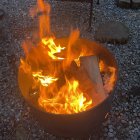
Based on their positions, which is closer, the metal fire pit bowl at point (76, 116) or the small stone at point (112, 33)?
the metal fire pit bowl at point (76, 116)

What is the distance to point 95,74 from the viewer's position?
408 cm

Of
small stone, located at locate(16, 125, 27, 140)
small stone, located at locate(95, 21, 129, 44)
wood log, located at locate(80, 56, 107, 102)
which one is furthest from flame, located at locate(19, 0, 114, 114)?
small stone, located at locate(95, 21, 129, 44)

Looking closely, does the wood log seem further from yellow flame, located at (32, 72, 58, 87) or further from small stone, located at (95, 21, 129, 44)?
small stone, located at (95, 21, 129, 44)

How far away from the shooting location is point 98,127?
4.34 metres

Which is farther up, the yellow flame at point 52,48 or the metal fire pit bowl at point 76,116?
the yellow flame at point 52,48

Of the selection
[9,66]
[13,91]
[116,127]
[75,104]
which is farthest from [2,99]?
[116,127]

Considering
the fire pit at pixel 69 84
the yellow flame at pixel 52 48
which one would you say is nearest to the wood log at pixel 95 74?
the fire pit at pixel 69 84

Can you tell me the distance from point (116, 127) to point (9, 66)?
2.62m

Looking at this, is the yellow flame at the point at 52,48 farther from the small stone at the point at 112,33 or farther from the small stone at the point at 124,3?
the small stone at the point at 124,3

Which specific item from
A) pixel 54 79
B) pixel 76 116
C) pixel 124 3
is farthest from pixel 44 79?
pixel 124 3

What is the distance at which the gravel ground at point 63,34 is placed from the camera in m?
4.42

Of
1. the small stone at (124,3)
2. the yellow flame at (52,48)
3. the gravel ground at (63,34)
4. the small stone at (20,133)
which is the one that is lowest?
the small stone at (20,133)

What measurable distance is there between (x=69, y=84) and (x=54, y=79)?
26 cm

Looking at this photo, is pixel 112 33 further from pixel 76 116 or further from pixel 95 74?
pixel 76 116
